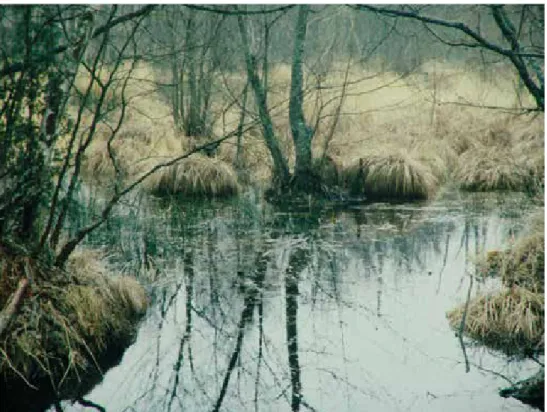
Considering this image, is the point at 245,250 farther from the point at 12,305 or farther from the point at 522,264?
the point at 12,305

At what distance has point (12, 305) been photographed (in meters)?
3.42

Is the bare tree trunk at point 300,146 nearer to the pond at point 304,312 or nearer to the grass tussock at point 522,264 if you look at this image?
the pond at point 304,312

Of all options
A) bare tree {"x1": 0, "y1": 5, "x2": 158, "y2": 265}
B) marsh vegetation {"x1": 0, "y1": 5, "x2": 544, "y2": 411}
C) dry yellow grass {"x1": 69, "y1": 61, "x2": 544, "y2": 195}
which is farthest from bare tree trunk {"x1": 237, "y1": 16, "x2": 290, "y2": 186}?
bare tree {"x1": 0, "y1": 5, "x2": 158, "y2": 265}

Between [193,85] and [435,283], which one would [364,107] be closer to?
[193,85]

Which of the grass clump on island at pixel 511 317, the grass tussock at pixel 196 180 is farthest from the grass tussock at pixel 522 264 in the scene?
the grass tussock at pixel 196 180

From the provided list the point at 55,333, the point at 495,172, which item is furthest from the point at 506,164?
the point at 55,333

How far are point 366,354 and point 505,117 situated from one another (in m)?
8.27

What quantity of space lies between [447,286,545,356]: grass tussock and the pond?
5.5 inches

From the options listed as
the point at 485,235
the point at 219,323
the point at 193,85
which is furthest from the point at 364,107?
the point at 219,323

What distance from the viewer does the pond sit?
3.53 m

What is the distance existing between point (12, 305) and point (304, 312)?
1.93 meters

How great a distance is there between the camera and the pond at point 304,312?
353 centimetres

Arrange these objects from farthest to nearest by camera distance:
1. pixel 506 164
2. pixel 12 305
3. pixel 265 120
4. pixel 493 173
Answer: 1. pixel 506 164
2. pixel 493 173
3. pixel 265 120
4. pixel 12 305

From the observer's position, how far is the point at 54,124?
3.94 m
